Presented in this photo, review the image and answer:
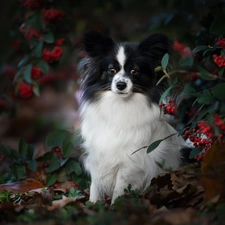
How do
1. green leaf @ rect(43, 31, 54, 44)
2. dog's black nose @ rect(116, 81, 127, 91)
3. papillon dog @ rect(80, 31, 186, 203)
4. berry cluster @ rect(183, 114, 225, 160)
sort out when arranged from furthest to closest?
green leaf @ rect(43, 31, 54, 44), papillon dog @ rect(80, 31, 186, 203), dog's black nose @ rect(116, 81, 127, 91), berry cluster @ rect(183, 114, 225, 160)

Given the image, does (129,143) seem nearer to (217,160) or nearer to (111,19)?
(217,160)

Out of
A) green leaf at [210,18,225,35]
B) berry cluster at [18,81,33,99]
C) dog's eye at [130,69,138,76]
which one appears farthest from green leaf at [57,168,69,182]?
green leaf at [210,18,225,35]

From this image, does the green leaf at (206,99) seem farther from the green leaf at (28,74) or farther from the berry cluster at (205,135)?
the green leaf at (28,74)

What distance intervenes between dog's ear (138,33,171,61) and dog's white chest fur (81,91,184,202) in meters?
0.40

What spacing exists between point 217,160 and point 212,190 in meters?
0.24

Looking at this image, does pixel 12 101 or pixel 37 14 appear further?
pixel 12 101

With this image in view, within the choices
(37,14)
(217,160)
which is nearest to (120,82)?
(217,160)

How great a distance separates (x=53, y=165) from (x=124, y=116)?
1.16 metres

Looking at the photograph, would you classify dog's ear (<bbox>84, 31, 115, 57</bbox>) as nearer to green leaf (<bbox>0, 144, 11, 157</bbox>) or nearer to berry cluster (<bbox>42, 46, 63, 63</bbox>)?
berry cluster (<bbox>42, 46, 63, 63</bbox>)

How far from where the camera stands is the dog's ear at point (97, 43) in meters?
4.48

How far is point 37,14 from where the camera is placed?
17.5 feet

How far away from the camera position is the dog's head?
4328 mm

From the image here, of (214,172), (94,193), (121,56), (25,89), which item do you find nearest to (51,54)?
(25,89)

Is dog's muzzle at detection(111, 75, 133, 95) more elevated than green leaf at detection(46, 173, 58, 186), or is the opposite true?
dog's muzzle at detection(111, 75, 133, 95)
